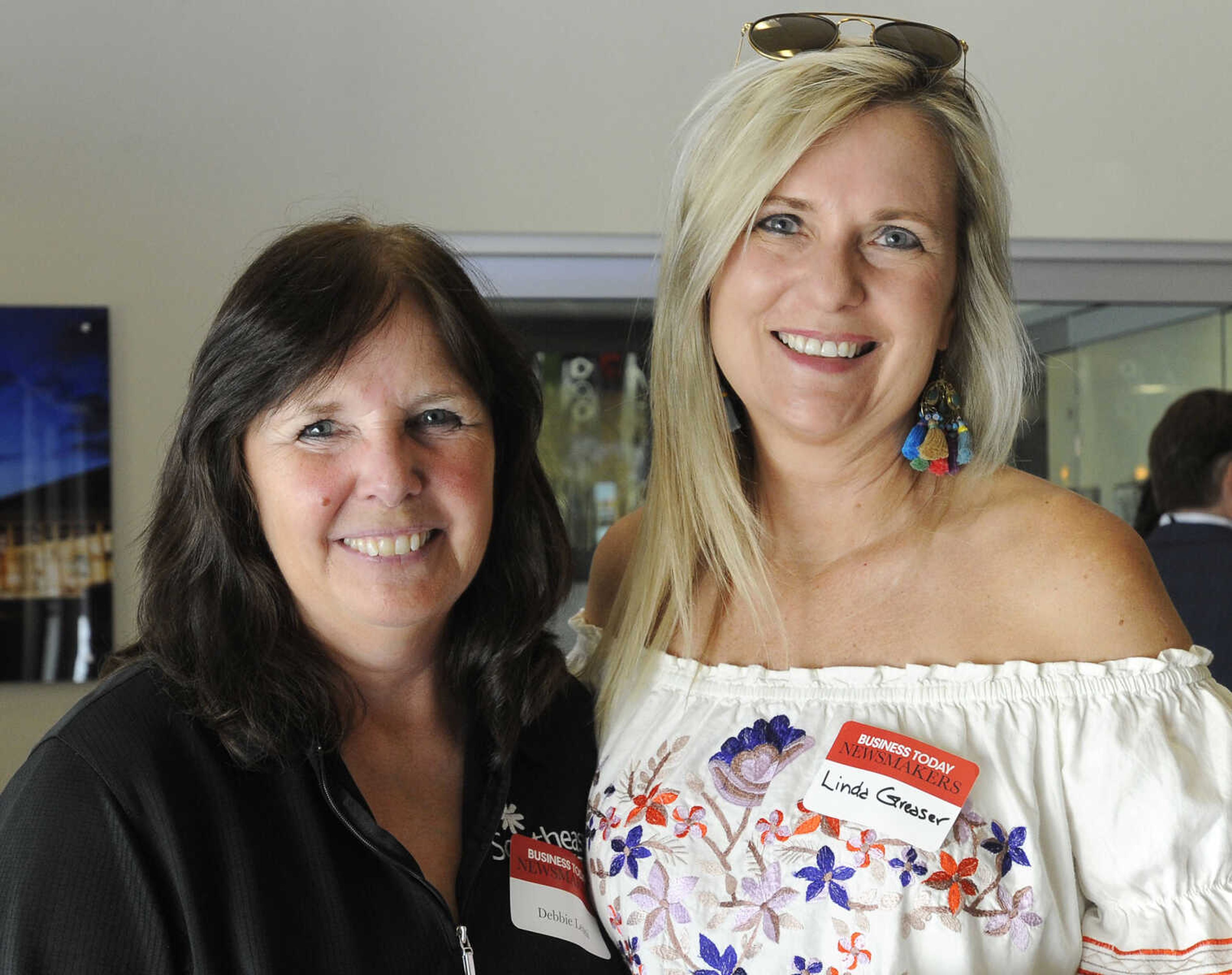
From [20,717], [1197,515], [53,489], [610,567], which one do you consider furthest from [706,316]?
[20,717]

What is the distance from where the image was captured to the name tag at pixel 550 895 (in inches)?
62.3

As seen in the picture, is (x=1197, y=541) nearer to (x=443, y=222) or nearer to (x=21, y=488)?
(x=443, y=222)

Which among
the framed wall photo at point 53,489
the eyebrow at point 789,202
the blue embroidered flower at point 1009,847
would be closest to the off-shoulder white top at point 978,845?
the blue embroidered flower at point 1009,847

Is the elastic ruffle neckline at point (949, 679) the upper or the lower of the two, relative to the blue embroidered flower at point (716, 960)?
upper

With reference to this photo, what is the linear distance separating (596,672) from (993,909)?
0.77 m

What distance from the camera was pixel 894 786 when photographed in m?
1.51

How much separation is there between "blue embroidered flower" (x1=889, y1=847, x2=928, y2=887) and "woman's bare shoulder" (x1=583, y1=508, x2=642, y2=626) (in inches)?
30.1

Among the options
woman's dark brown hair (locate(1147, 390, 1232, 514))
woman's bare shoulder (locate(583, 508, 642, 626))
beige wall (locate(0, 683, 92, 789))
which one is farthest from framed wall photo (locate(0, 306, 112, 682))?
woman's dark brown hair (locate(1147, 390, 1232, 514))

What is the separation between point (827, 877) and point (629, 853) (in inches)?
11.2

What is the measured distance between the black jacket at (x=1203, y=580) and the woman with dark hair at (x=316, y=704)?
227 cm

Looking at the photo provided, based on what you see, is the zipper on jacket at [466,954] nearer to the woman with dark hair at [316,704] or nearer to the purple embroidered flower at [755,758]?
the woman with dark hair at [316,704]

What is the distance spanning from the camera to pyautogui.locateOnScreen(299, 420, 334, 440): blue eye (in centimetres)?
149

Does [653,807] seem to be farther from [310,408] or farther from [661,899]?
[310,408]

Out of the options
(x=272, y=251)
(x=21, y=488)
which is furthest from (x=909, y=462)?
(x=21, y=488)
